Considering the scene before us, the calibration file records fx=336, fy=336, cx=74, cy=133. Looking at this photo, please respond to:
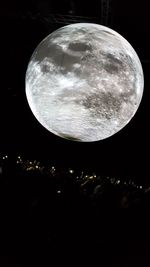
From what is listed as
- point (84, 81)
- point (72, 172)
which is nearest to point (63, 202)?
point (72, 172)

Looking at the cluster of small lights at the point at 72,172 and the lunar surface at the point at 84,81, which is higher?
the lunar surface at the point at 84,81

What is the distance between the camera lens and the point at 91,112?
33.9 inches

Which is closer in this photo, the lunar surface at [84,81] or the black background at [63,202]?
the lunar surface at [84,81]

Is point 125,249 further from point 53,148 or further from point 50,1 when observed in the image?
point 50,1

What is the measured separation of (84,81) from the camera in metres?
0.84

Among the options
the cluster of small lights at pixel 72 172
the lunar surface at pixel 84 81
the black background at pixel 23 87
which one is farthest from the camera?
the cluster of small lights at pixel 72 172

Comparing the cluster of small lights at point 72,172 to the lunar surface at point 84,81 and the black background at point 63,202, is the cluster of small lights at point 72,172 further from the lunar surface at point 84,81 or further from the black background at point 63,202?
the lunar surface at point 84,81

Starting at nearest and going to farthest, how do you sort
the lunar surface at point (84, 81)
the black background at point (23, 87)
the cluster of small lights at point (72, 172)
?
1. the lunar surface at point (84, 81)
2. the black background at point (23, 87)
3. the cluster of small lights at point (72, 172)

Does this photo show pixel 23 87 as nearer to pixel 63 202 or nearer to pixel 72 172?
pixel 72 172

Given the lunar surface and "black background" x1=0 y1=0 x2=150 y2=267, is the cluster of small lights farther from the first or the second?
the lunar surface

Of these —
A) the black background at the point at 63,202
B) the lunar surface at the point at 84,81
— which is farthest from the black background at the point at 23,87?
the lunar surface at the point at 84,81

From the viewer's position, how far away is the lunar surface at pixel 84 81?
84 centimetres

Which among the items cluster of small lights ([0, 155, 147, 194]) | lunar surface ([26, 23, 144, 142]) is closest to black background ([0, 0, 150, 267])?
cluster of small lights ([0, 155, 147, 194])

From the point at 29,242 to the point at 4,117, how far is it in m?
1.21
